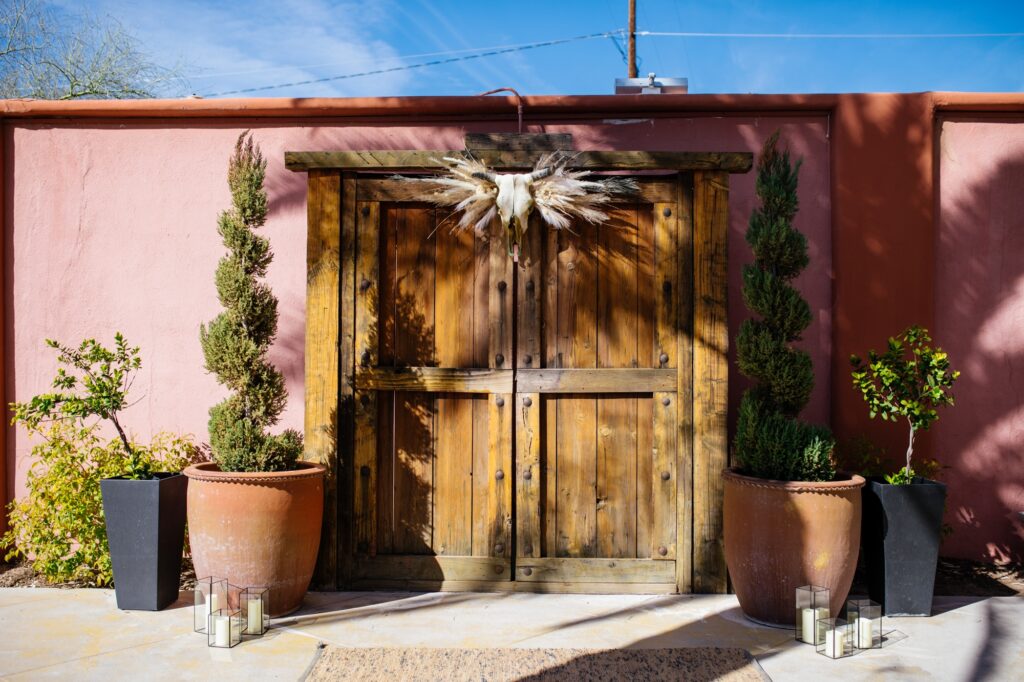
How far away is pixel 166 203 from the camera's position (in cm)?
521

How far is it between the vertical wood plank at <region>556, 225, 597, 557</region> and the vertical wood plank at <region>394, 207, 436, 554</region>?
0.75m

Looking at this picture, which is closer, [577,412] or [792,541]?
[792,541]

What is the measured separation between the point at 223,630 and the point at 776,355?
119 inches

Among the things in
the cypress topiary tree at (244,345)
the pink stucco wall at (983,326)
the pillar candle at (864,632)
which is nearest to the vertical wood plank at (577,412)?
the pillar candle at (864,632)

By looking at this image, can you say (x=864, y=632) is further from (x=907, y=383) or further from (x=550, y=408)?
(x=550, y=408)

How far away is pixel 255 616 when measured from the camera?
12.3 ft

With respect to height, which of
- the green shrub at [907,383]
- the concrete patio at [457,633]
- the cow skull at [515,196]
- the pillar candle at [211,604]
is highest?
the cow skull at [515,196]

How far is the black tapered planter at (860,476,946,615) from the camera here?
4.11 m

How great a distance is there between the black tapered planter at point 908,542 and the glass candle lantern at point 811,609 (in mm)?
663

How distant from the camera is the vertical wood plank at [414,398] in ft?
14.9

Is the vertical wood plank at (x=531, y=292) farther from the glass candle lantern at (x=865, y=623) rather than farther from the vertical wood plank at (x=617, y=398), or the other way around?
the glass candle lantern at (x=865, y=623)

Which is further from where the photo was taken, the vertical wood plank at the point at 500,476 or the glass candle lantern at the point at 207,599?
the vertical wood plank at the point at 500,476

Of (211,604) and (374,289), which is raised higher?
(374,289)

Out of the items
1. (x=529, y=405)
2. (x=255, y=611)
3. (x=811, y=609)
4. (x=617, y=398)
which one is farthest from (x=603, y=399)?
(x=255, y=611)
